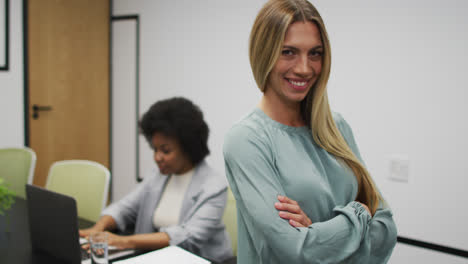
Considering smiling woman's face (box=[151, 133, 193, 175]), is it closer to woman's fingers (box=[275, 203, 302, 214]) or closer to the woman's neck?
the woman's neck

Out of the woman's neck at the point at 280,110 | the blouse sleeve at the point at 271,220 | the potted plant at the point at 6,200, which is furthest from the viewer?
the potted plant at the point at 6,200

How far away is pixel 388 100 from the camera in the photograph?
255cm

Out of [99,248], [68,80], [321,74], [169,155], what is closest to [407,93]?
[169,155]

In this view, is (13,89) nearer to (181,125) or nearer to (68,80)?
(68,80)

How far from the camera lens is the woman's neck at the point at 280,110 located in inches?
42.4

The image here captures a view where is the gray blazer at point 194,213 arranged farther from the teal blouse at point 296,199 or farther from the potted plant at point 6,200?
the teal blouse at point 296,199

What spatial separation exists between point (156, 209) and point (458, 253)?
68.7 inches

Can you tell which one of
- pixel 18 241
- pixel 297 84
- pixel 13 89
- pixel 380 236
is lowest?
pixel 18 241

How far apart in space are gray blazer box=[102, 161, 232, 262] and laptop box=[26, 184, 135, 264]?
0.26m

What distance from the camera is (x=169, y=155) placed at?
1.90 m

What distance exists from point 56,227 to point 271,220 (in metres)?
0.82

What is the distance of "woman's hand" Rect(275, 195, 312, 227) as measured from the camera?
3.14ft

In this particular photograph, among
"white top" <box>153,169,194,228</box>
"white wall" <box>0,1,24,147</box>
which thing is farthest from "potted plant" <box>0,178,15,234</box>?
"white wall" <box>0,1,24,147</box>

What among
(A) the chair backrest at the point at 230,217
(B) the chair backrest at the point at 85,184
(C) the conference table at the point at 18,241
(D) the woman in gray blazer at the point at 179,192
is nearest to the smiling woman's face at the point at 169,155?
(D) the woman in gray blazer at the point at 179,192
